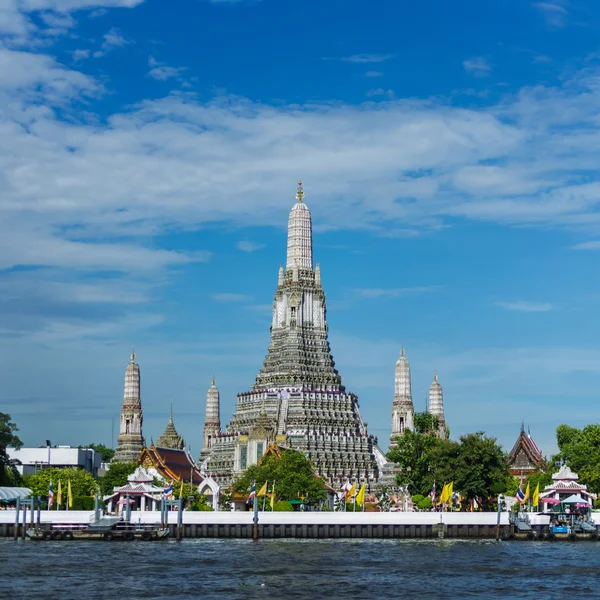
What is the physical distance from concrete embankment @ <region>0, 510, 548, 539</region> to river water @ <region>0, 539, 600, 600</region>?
6046mm

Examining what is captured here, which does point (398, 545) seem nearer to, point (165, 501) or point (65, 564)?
point (165, 501)

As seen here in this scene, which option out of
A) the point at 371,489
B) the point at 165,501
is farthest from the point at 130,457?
the point at 165,501

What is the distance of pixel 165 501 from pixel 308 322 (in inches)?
2472

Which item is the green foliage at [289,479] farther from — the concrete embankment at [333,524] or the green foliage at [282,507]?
the concrete embankment at [333,524]

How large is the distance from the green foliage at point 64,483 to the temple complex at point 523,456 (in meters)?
62.0

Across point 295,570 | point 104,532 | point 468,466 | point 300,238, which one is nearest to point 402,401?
point 300,238

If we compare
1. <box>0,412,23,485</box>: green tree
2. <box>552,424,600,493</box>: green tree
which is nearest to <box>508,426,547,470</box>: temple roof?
<box>552,424,600,493</box>: green tree

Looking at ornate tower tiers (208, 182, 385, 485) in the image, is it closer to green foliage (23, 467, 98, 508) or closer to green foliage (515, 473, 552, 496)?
green foliage (23, 467, 98, 508)

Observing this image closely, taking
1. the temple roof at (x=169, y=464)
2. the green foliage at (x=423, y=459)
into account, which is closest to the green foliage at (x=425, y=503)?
the green foliage at (x=423, y=459)

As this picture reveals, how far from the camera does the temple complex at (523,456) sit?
178375 millimetres

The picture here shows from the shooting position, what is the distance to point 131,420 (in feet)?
596

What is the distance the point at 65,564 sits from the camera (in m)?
83.0

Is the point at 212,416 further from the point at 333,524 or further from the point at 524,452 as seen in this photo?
the point at 333,524

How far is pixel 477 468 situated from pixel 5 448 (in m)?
56.8
